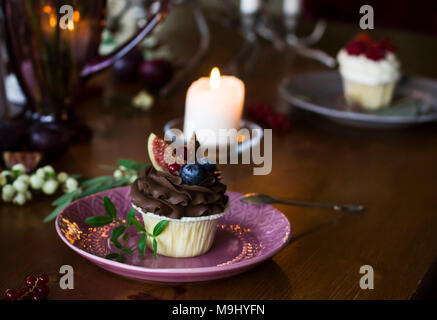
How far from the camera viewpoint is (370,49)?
4.32ft

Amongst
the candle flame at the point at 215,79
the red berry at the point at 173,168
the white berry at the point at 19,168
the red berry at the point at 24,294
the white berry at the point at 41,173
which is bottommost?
the red berry at the point at 24,294

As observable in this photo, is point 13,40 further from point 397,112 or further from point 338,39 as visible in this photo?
point 338,39

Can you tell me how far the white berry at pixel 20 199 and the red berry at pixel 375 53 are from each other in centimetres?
85

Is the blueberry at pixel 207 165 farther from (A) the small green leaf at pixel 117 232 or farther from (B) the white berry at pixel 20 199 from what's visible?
(B) the white berry at pixel 20 199

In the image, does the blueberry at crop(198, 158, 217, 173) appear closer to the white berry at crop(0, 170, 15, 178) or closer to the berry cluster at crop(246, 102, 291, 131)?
the white berry at crop(0, 170, 15, 178)

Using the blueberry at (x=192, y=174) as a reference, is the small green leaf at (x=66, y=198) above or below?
below

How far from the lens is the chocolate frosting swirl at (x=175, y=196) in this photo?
632 mm

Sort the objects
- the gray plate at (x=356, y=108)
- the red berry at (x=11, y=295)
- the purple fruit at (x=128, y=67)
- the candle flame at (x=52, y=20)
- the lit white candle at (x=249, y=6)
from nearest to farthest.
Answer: the red berry at (x=11, y=295) → the candle flame at (x=52, y=20) → the gray plate at (x=356, y=108) → the purple fruit at (x=128, y=67) → the lit white candle at (x=249, y=6)

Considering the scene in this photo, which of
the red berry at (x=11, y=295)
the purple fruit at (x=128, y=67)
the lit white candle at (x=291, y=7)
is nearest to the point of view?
the red berry at (x=11, y=295)

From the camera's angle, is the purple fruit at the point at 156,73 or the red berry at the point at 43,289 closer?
the red berry at the point at 43,289

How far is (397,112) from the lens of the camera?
4.11 feet

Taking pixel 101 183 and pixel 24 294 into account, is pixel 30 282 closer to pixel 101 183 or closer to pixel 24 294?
pixel 24 294

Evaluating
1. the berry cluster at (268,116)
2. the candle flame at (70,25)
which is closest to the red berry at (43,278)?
the candle flame at (70,25)
